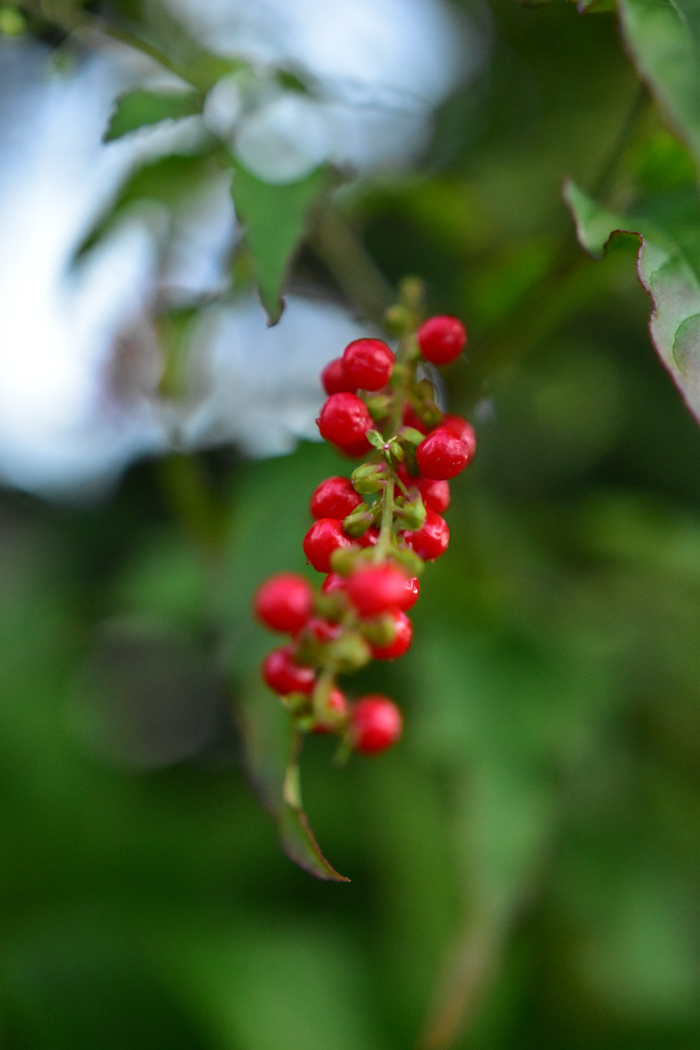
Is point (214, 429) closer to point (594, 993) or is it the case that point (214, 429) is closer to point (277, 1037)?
point (277, 1037)

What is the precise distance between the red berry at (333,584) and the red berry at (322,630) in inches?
0.6

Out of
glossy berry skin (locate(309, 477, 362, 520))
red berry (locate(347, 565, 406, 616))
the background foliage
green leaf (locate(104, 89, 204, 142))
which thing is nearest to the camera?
red berry (locate(347, 565, 406, 616))

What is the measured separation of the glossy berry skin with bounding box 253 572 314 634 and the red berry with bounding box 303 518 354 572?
0.06 ft

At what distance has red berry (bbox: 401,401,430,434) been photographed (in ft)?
1.80

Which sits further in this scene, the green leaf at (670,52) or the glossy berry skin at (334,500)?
the glossy berry skin at (334,500)

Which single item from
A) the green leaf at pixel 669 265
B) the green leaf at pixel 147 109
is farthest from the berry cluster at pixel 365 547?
the green leaf at pixel 147 109

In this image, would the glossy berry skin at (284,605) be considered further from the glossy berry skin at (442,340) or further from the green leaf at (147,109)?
the green leaf at (147,109)

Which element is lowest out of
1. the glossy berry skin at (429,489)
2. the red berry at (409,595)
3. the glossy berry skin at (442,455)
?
the glossy berry skin at (429,489)

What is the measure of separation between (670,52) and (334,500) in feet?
0.90

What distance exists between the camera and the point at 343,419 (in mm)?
501

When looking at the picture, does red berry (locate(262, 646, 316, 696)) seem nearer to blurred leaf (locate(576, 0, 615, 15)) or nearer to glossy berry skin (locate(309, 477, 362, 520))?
glossy berry skin (locate(309, 477, 362, 520))

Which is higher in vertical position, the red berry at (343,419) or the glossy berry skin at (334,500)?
the red berry at (343,419)

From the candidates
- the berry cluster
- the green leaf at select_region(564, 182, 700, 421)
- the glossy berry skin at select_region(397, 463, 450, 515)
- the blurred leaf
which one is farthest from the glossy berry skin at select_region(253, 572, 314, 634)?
the blurred leaf

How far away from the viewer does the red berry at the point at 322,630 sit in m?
0.45
